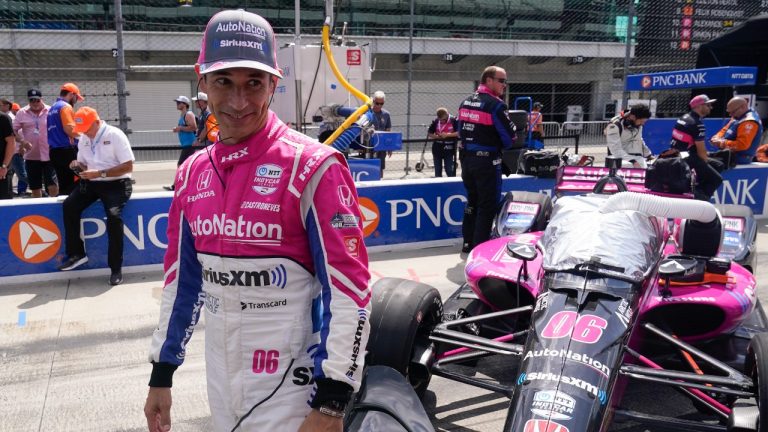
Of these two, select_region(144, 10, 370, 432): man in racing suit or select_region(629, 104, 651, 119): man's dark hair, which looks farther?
select_region(629, 104, 651, 119): man's dark hair

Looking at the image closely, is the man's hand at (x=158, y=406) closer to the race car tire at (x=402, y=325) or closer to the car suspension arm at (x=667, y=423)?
the race car tire at (x=402, y=325)

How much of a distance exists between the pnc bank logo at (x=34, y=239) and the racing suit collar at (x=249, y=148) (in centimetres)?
486

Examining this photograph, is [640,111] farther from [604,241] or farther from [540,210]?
[604,241]

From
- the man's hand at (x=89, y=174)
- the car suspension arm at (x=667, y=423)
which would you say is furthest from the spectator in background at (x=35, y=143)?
the car suspension arm at (x=667, y=423)

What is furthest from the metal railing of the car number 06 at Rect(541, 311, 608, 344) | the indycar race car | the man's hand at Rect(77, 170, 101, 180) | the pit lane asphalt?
the car number 06 at Rect(541, 311, 608, 344)

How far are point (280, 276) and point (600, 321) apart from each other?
1.64 metres

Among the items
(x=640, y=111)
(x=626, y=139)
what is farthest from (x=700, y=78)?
(x=640, y=111)

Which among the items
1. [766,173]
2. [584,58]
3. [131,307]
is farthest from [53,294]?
[584,58]

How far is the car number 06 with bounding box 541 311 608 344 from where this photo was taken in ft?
8.94

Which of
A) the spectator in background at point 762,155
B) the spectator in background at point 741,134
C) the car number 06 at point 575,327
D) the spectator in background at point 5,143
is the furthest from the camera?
the spectator in background at point 762,155

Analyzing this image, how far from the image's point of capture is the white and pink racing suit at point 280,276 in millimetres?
1686

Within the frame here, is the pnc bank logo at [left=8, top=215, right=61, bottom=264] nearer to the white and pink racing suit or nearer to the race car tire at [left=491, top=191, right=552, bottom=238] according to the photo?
the race car tire at [left=491, top=191, right=552, bottom=238]

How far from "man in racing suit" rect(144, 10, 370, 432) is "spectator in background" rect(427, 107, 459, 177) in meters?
9.73

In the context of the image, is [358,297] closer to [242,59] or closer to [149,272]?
[242,59]
